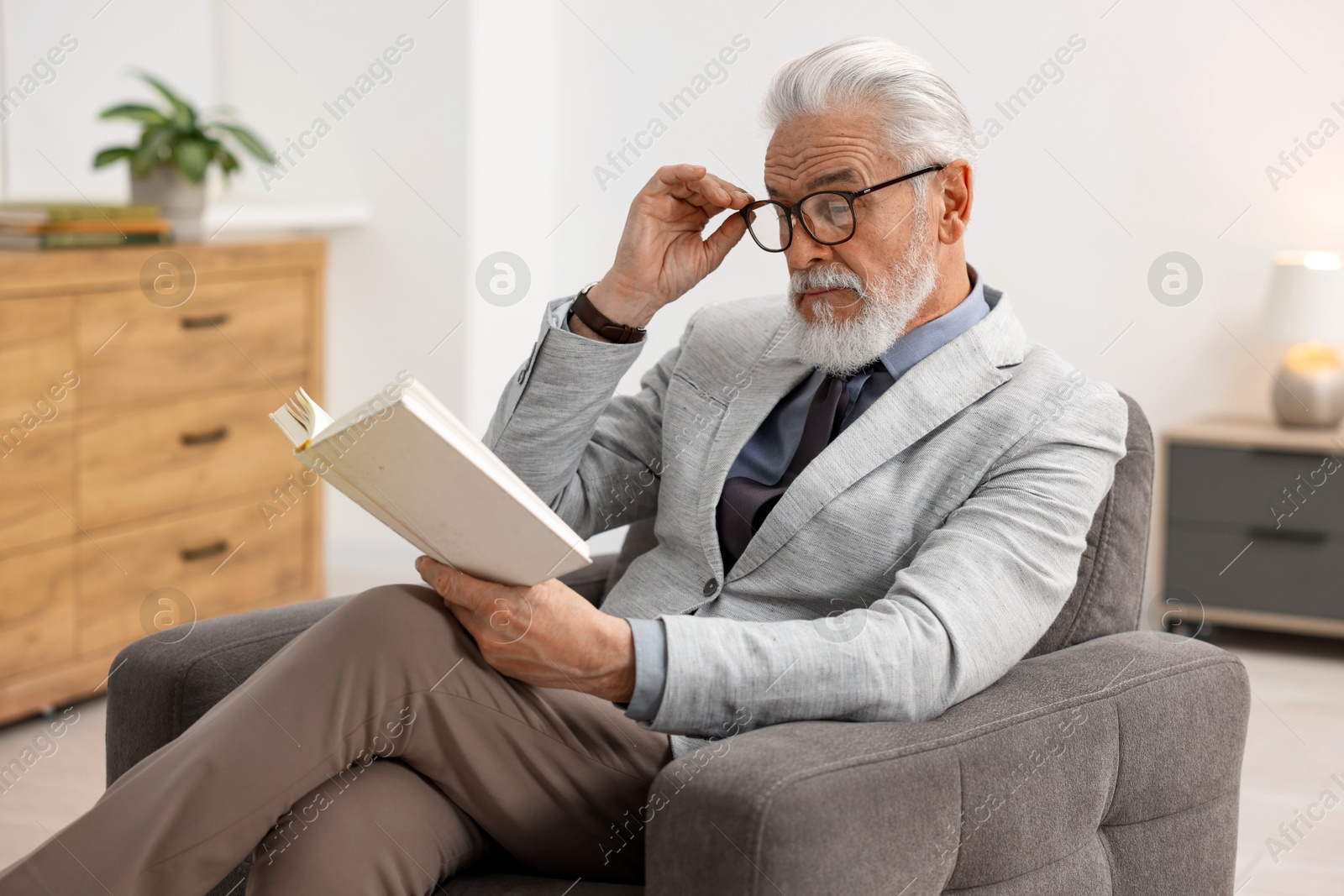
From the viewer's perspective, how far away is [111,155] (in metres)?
3.10

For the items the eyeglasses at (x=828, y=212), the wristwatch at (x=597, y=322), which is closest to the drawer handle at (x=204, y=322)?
the wristwatch at (x=597, y=322)

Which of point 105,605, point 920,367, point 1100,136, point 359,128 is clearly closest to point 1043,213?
point 1100,136

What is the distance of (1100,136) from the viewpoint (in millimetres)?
3629

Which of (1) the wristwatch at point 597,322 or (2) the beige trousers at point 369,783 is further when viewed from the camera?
(1) the wristwatch at point 597,322

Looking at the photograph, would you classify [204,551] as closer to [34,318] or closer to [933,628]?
[34,318]

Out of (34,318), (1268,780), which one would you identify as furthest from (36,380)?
(1268,780)

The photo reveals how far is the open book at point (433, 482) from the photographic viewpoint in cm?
112

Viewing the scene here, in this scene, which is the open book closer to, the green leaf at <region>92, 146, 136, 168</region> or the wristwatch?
the wristwatch

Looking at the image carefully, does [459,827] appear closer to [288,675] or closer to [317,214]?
[288,675]

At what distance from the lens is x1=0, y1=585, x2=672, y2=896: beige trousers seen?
1.22 meters

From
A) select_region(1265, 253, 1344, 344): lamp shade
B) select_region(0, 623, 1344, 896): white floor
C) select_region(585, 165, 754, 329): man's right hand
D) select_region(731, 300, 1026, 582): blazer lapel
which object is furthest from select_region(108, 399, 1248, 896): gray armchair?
select_region(1265, 253, 1344, 344): lamp shade

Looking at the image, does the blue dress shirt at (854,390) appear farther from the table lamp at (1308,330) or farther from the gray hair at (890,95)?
the table lamp at (1308,330)

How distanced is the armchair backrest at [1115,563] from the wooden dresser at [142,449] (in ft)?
6.80

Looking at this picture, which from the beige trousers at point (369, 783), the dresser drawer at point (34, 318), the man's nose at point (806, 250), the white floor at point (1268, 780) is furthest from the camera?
the dresser drawer at point (34, 318)
